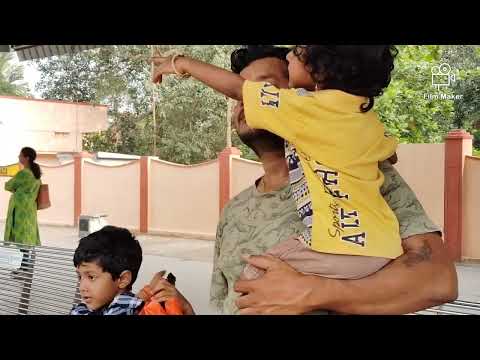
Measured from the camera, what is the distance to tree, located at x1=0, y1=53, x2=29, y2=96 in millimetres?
4300

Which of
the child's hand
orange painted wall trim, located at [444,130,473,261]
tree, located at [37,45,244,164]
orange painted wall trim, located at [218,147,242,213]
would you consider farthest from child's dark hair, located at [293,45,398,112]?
orange painted wall trim, located at [444,130,473,261]

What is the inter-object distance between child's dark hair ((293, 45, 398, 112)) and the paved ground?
28.1 inches

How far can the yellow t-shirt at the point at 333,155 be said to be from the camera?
138 centimetres

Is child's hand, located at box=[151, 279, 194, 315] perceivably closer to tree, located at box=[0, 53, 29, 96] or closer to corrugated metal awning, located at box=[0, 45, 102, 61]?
corrugated metal awning, located at box=[0, 45, 102, 61]

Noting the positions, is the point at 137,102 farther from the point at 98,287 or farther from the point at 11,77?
the point at 98,287

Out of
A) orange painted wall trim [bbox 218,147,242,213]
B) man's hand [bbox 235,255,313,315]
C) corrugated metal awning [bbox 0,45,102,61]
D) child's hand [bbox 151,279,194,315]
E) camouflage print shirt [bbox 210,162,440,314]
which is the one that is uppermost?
corrugated metal awning [bbox 0,45,102,61]

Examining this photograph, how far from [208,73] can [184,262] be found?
300cm

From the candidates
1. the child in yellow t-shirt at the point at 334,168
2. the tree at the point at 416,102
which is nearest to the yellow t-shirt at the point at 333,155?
the child in yellow t-shirt at the point at 334,168

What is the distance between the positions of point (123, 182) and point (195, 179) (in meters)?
1.02

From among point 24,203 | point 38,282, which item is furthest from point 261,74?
point 24,203

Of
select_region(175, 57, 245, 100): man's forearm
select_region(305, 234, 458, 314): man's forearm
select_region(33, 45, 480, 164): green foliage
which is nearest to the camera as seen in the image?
select_region(305, 234, 458, 314): man's forearm

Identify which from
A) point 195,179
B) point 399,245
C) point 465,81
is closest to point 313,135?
point 399,245

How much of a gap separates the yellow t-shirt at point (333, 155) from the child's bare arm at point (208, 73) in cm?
8

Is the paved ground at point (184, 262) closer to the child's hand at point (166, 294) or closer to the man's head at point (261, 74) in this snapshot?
the child's hand at point (166, 294)
